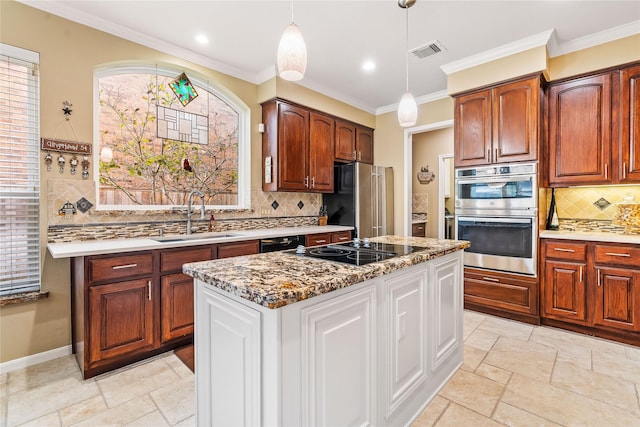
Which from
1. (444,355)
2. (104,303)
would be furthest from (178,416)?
(444,355)

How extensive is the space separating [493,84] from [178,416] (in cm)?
388

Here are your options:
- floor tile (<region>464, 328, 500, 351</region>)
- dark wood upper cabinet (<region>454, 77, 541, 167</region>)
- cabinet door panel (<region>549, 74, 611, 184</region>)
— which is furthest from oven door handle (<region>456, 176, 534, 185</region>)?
floor tile (<region>464, 328, 500, 351</region>)

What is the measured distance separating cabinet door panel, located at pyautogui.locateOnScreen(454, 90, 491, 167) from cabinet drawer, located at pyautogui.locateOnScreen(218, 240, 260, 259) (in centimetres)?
240

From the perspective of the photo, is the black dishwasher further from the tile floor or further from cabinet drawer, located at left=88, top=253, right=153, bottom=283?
the tile floor

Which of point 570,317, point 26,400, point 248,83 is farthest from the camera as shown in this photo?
point 248,83

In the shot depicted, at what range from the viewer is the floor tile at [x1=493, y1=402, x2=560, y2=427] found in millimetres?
1678

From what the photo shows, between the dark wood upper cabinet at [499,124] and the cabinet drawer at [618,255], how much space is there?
982 millimetres

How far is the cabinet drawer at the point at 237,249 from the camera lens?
8.97 feet

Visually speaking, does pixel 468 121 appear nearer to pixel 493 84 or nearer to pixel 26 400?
pixel 493 84

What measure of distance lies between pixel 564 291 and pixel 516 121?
169 centimetres

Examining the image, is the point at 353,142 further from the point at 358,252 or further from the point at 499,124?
the point at 358,252

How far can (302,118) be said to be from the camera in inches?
153

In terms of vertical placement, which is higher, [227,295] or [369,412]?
[227,295]

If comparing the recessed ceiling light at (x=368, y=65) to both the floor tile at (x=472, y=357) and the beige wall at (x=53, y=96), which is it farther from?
the floor tile at (x=472, y=357)
